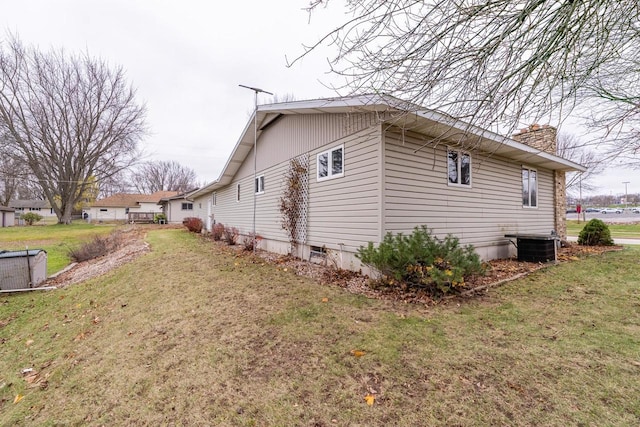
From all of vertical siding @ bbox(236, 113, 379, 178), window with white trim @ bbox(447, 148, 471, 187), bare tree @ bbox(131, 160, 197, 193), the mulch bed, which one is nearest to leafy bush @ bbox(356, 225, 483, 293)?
the mulch bed

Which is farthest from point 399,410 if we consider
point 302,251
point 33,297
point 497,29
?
point 33,297

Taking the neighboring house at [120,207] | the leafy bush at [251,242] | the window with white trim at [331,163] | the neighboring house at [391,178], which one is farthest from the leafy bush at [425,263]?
the neighboring house at [120,207]

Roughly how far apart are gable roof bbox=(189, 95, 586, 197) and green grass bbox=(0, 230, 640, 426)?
237 cm

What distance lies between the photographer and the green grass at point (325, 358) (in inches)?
89.3

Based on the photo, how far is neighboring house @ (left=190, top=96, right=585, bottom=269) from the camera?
5711mm

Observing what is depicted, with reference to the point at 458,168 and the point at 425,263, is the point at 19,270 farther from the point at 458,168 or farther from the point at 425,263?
the point at 458,168

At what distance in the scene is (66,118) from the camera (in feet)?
91.6

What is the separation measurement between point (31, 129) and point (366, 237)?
36.4 metres

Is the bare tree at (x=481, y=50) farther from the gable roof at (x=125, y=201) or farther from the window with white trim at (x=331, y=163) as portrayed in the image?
the gable roof at (x=125, y=201)

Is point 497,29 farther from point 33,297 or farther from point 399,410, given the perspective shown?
point 33,297

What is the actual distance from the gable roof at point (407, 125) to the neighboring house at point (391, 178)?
0.04 meters

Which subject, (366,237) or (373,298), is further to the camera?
(366,237)

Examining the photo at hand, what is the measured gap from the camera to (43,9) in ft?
26.8

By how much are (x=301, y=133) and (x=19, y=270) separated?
25.4 feet
